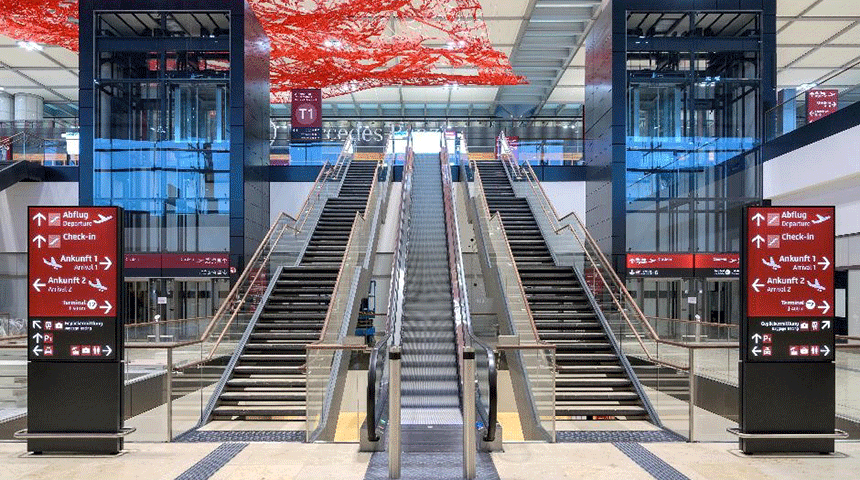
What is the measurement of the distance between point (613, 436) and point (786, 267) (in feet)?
9.05

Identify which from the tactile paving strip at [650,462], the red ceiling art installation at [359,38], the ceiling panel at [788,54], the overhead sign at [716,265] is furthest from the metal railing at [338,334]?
the ceiling panel at [788,54]

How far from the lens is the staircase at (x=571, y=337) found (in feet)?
37.9

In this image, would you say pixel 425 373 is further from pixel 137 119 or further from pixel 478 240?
pixel 137 119

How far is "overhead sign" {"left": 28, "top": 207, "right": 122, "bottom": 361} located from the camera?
278 inches

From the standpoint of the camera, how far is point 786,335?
7.05 metres

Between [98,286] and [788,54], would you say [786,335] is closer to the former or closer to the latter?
[98,286]

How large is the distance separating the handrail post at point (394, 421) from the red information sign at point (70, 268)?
2.41m

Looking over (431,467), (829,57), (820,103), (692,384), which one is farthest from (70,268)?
(829,57)

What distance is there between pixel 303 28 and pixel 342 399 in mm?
14901

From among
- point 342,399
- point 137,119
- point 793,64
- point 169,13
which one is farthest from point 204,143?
point 793,64

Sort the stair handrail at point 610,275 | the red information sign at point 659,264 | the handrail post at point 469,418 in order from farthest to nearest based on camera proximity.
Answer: the red information sign at point 659,264, the stair handrail at point 610,275, the handrail post at point 469,418

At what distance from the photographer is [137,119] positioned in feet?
61.5

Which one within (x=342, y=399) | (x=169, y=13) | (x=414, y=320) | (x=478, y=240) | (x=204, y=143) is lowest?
(x=342, y=399)

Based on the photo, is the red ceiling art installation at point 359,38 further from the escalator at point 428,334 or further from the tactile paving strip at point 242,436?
the tactile paving strip at point 242,436
